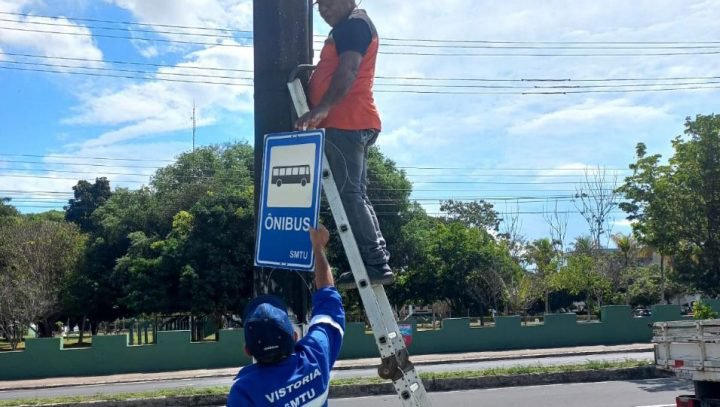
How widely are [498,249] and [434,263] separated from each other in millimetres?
3620

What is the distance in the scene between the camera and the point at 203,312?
2803cm

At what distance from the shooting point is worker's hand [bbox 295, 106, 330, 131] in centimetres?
295

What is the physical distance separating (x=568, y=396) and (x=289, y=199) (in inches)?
439

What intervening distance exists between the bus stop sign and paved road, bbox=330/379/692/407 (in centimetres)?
986

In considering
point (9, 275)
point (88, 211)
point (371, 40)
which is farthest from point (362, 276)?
point (88, 211)

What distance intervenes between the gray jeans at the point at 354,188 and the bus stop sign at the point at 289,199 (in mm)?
265

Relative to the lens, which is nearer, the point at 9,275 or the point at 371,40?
the point at 371,40

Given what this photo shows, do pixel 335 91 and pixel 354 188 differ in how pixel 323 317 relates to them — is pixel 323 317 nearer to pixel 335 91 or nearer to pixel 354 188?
pixel 354 188

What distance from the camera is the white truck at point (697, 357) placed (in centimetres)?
768

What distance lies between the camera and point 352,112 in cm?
321

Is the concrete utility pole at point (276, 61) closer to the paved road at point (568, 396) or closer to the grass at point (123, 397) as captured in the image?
the paved road at point (568, 396)

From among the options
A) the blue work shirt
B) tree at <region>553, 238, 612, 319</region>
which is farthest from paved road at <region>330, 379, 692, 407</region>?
tree at <region>553, 238, 612, 319</region>

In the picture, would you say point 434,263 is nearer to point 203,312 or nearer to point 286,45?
point 203,312

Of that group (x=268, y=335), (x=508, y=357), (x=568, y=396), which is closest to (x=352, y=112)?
(x=268, y=335)
